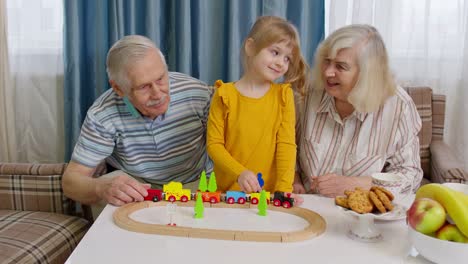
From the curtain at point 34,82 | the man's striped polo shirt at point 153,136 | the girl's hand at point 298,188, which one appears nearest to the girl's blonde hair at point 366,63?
the girl's hand at point 298,188

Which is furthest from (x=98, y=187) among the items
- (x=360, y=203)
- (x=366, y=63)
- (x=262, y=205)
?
(x=366, y=63)

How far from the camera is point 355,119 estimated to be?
1.91 meters

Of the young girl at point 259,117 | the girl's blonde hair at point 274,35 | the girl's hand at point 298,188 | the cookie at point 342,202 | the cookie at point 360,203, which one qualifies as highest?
the girl's blonde hair at point 274,35

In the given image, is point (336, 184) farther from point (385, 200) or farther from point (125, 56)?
point (125, 56)

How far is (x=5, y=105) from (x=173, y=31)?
1036 millimetres

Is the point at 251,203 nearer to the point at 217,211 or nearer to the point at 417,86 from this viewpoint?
the point at 217,211

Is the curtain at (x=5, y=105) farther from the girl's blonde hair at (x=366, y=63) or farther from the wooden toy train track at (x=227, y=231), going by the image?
the girl's blonde hair at (x=366, y=63)

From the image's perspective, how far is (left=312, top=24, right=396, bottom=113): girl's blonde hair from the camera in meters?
1.82

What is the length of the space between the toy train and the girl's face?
0.48m

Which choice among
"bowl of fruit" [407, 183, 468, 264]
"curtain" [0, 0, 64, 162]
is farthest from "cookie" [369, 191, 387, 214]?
"curtain" [0, 0, 64, 162]

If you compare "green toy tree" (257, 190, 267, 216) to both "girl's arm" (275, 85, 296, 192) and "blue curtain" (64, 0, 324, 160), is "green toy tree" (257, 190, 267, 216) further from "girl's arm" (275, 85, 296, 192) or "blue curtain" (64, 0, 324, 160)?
"blue curtain" (64, 0, 324, 160)

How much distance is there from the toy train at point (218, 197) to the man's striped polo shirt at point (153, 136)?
490 mm

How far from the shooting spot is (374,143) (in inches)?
74.7

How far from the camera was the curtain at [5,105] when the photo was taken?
270 cm
